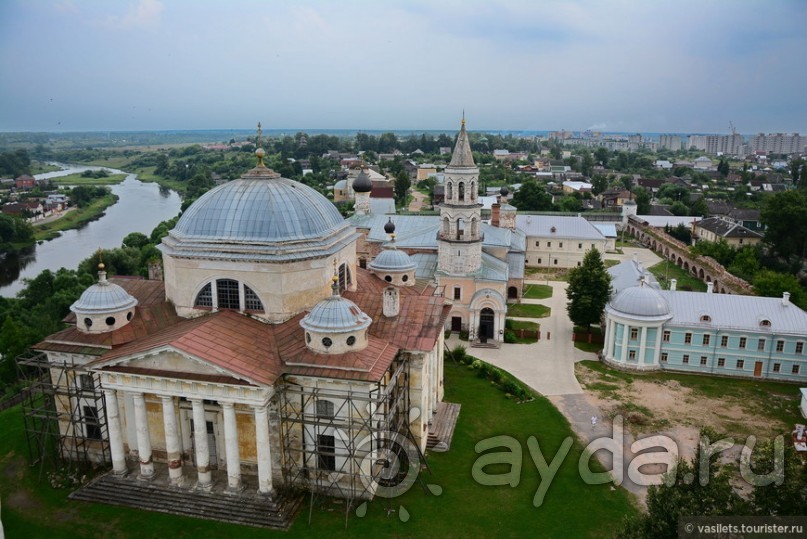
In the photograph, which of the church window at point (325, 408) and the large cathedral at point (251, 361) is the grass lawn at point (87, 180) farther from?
→ the church window at point (325, 408)

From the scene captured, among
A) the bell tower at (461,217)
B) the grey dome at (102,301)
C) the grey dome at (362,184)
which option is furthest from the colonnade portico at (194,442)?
the grey dome at (362,184)

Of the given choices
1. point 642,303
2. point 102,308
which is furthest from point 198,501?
point 642,303

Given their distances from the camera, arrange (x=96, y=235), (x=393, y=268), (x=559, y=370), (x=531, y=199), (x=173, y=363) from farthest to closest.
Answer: (x=96, y=235) < (x=531, y=199) < (x=559, y=370) < (x=393, y=268) < (x=173, y=363)

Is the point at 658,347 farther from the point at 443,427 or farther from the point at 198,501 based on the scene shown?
the point at 198,501

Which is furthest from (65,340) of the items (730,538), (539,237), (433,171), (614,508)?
(433,171)

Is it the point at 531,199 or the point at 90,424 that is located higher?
the point at 531,199

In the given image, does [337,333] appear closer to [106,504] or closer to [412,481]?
[412,481]
